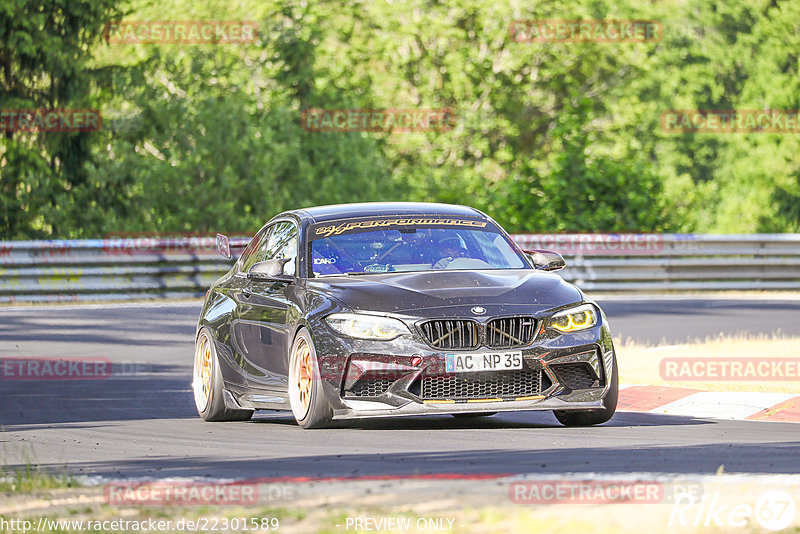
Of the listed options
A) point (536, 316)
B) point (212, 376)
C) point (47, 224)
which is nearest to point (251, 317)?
point (212, 376)

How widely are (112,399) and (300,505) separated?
22.6 feet

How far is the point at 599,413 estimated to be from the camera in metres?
9.78

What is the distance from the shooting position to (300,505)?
6090mm

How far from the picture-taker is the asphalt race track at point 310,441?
24.9 feet

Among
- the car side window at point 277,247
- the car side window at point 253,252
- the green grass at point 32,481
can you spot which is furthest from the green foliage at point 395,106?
the green grass at point 32,481

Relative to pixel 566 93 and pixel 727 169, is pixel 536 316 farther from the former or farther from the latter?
pixel 727 169

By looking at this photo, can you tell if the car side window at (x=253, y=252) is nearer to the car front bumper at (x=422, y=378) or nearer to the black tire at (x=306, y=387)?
the black tire at (x=306, y=387)

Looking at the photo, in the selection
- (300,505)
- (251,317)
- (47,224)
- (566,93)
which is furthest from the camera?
(566,93)

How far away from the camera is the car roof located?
35.4 feet
